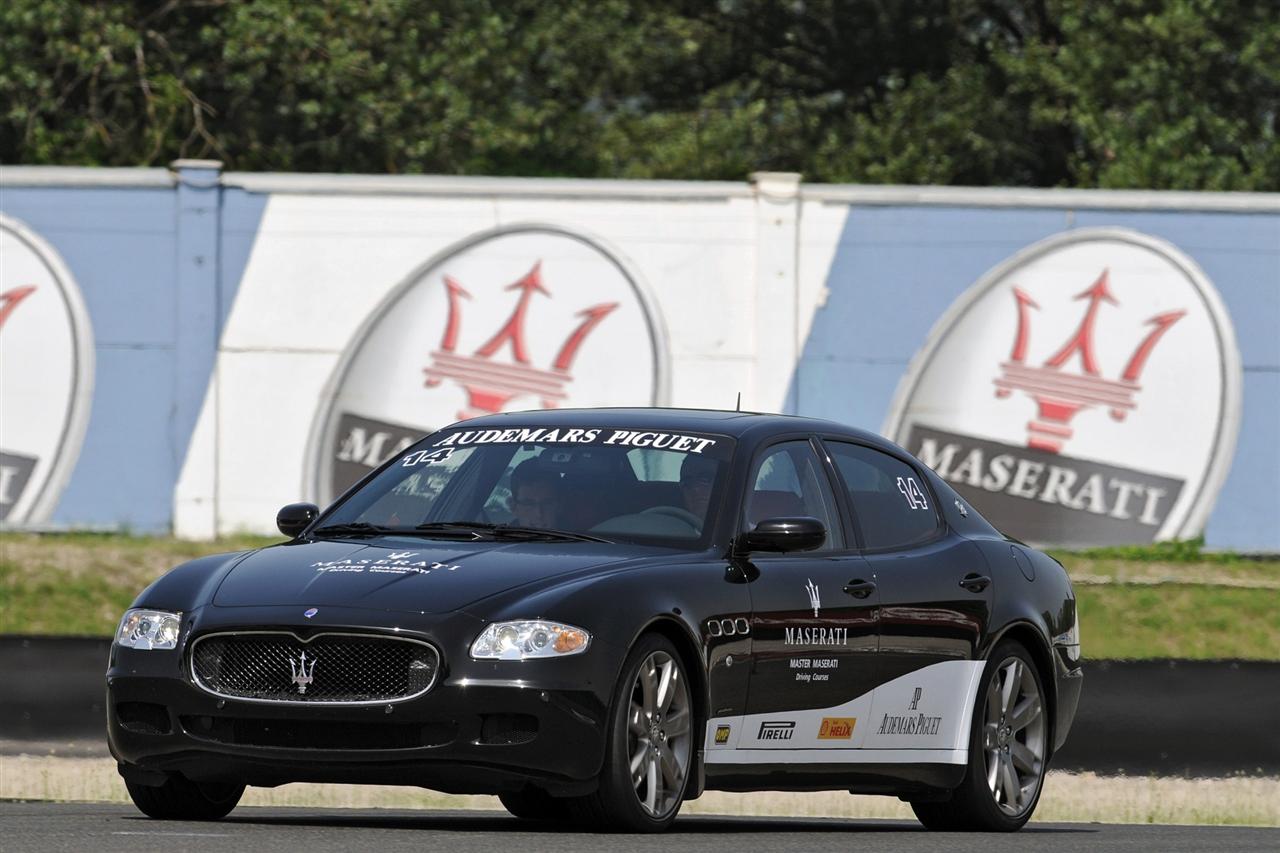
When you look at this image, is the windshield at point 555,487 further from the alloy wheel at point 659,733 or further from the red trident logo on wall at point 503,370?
the red trident logo on wall at point 503,370

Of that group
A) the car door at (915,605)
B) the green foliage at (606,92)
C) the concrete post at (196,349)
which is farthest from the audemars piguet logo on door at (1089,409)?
the car door at (915,605)

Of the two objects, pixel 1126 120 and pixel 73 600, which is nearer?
pixel 73 600

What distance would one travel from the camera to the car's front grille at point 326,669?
7.54 m

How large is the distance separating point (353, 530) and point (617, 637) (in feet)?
4.90

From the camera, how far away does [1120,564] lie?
70.1 ft

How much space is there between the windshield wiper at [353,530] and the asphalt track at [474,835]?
979 mm

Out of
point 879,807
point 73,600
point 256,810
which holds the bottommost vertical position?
point 73,600

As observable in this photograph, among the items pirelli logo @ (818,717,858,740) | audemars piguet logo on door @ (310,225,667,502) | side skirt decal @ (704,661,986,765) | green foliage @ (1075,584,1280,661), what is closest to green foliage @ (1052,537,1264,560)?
green foliage @ (1075,584,1280,661)

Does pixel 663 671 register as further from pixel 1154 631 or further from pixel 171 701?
pixel 1154 631

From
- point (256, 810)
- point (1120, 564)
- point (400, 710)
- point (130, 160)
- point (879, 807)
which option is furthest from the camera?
point (130, 160)

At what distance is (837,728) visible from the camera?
28.6ft

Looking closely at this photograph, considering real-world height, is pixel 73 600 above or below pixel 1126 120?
below

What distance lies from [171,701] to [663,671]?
1.51 metres

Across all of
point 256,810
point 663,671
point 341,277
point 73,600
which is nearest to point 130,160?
point 341,277
